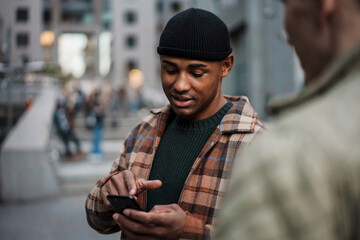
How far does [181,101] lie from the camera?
2076 millimetres

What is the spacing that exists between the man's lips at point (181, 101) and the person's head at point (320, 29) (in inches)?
46.1

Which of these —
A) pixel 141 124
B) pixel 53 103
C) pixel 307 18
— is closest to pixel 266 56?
pixel 53 103

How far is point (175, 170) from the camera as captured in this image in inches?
80.7

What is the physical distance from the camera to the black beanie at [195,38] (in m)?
1.96

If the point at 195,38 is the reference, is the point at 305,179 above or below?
below

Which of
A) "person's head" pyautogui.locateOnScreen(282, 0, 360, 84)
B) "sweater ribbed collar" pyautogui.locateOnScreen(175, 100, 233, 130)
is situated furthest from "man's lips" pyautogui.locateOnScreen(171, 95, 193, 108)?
"person's head" pyautogui.locateOnScreen(282, 0, 360, 84)

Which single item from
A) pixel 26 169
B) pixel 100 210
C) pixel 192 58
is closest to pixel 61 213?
pixel 26 169

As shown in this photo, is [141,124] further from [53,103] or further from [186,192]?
[53,103]

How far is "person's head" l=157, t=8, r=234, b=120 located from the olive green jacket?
1.26 meters

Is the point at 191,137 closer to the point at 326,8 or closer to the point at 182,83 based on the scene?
the point at 182,83

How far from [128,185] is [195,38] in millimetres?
724

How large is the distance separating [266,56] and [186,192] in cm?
1955

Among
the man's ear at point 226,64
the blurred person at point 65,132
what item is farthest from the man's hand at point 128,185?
the blurred person at point 65,132

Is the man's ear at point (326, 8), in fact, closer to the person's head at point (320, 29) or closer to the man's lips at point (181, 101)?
the person's head at point (320, 29)
